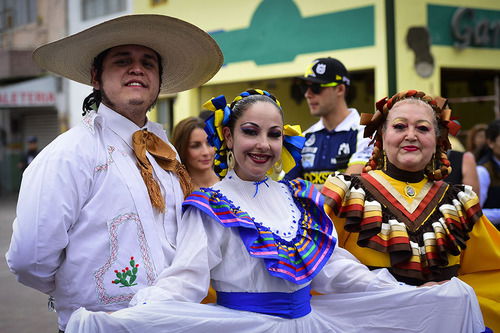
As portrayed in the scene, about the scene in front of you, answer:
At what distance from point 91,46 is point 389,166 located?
1.62 meters

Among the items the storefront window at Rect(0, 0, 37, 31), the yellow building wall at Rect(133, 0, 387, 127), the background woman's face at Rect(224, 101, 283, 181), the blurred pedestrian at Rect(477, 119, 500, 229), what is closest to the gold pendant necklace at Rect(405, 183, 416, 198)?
the background woman's face at Rect(224, 101, 283, 181)

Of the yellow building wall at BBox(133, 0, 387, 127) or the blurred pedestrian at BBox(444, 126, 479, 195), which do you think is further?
the yellow building wall at BBox(133, 0, 387, 127)

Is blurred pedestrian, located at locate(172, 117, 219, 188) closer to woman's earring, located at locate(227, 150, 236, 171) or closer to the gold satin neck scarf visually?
the gold satin neck scarf

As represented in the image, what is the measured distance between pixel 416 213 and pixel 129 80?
5.14 ft

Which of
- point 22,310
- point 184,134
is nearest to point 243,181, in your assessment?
point 184,134

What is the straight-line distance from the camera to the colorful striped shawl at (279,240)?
250 cm

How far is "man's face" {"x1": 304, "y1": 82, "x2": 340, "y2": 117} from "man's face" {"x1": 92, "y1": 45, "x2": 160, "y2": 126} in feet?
6.70

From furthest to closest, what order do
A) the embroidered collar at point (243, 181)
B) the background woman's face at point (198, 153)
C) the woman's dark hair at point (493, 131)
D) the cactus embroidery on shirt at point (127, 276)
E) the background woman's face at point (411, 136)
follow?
the woman's dark hair at point (493, 131) → the background woman's face at point (198, 153) → the background woman's face at point (411, 136) → the embroidered collar at point (243, 181) → the cactus embroidery on shirt at point (127, 276)

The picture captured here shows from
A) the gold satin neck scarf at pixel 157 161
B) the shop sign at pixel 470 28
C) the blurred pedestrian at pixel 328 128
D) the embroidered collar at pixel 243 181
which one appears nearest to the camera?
the gold satin neck scarf at pixel 157 161

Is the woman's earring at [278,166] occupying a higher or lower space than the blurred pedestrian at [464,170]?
higher

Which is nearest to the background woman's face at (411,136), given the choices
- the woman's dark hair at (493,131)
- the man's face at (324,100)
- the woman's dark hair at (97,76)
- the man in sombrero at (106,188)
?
the man in sombrero at (106,188)

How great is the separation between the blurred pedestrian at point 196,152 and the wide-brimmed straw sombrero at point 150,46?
1.65m

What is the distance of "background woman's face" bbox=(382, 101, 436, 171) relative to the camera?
10.1 ft

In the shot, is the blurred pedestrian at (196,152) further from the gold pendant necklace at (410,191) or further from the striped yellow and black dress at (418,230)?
the gold pendant necklace at (410,191)
